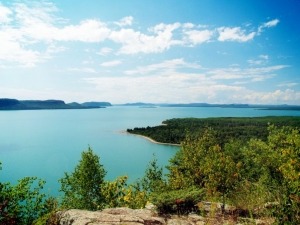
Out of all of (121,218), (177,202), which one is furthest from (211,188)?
(121,218)

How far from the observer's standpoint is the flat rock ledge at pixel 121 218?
11680 millimetres

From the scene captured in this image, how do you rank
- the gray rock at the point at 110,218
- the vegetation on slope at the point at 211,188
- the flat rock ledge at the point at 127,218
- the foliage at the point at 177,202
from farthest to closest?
1. the foliage at the point at 177,202
2. the gray rock at the point at 110,218
3. the flat rock ledge at the point at 127,218
4. the vegetation on slope at the point at 211,188

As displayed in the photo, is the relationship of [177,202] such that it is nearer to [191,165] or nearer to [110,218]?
[110,218]

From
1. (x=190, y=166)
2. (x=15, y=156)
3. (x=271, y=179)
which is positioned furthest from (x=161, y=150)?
(x=271, y=179)

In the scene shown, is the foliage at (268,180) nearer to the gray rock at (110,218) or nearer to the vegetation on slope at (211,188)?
the vegetation on slope at (211,188)

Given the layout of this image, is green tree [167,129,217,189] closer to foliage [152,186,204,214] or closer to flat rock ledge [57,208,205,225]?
foliage [152,186,204,214]

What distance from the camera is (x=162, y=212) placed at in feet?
42.8

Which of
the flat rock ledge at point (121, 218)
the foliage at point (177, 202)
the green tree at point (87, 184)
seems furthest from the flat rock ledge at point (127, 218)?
the green tree at point (87, 184)

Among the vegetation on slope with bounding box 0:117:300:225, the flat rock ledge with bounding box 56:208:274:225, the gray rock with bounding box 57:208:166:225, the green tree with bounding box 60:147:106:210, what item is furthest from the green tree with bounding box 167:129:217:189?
the flat rock ledge with bounding box 56:208:274:225

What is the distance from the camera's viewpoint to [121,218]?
40.3 ft

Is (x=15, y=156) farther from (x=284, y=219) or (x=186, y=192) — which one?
(x=284, y=219)

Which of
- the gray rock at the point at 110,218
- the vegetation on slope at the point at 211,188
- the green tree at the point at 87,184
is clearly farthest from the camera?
the green tree at the point at 87,184

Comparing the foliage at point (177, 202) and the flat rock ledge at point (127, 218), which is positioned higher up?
the foliage at point (177, 202)

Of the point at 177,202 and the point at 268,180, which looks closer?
the point at 177,202
